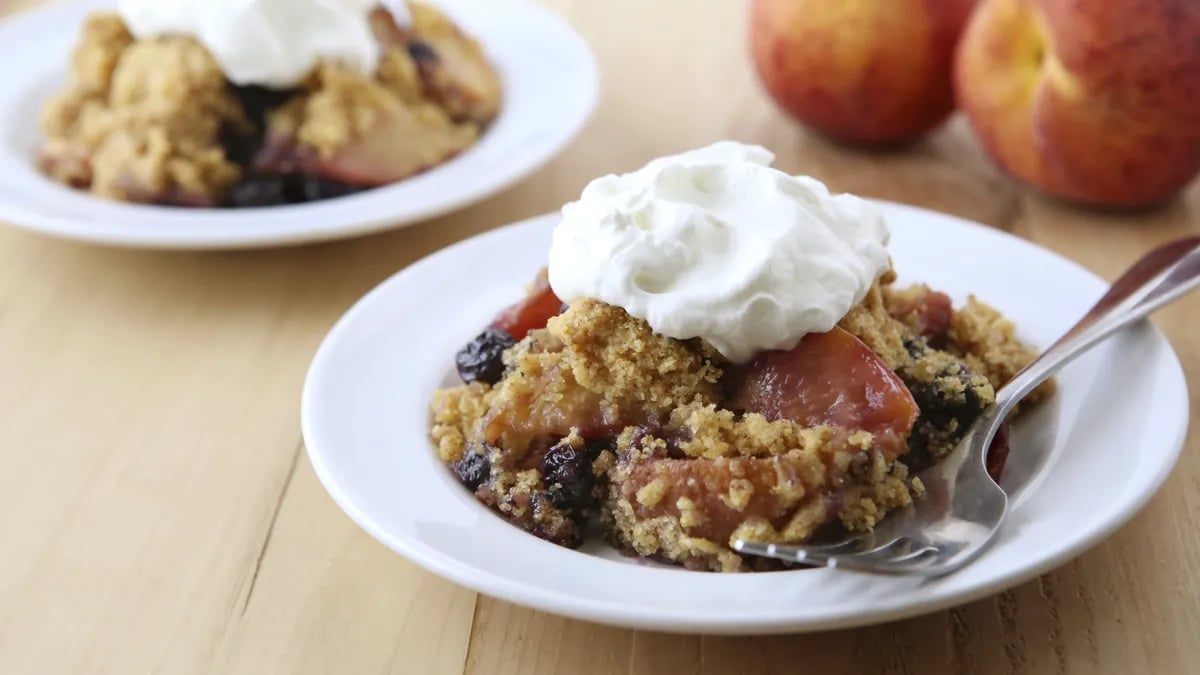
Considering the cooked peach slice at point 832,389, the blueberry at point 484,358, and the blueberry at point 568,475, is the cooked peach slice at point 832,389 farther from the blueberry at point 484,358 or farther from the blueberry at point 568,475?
the blueberry at point 484,358

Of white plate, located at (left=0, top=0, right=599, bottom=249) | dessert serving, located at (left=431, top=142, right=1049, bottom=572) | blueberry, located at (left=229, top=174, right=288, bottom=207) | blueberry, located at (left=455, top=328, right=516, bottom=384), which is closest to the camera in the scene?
dessert serving, located at (left=431, top=142, right=1049, bottom=572)

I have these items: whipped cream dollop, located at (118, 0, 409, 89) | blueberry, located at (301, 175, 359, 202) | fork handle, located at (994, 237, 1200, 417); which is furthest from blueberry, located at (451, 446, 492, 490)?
whipped cream dollop, located at (118, 0, 409, 89)

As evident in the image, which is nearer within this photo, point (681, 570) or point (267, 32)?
point (681, 570)

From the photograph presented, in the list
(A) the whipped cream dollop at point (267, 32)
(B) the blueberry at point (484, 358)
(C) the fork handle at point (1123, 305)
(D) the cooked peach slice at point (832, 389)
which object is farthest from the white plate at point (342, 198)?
(C) the fork handle at point (1123, 305)

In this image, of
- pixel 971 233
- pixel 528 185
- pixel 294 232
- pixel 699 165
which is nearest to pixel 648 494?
pixel 699 165

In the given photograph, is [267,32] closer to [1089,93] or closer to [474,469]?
[474,469]

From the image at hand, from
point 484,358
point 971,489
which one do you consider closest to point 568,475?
point 484,358

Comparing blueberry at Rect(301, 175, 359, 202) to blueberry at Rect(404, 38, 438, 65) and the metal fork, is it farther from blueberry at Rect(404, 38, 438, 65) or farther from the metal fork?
the metal fork
